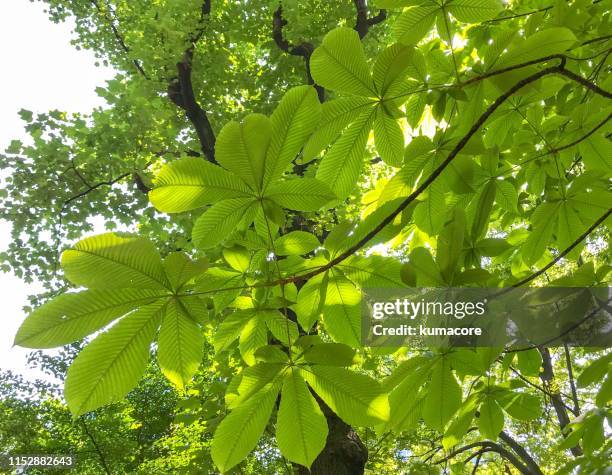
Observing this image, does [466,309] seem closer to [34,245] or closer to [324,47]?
[324,47]

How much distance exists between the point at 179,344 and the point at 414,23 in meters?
0.69

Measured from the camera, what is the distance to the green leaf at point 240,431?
23.8 inches

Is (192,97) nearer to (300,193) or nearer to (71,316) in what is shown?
(300,193)

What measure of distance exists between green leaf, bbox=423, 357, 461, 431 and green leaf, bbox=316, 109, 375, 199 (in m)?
0.39

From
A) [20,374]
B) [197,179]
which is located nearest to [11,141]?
[20,374]

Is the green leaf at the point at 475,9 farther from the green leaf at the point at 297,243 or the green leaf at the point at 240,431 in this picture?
the green leaf at the point at 240,431

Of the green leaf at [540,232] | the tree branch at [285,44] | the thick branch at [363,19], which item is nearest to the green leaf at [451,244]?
the green leaf at [540,232]

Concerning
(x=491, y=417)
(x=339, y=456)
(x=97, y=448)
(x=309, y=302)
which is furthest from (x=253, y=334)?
(x=97, y=448)

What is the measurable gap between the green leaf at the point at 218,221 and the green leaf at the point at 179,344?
149mm

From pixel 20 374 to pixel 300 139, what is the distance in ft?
25.9

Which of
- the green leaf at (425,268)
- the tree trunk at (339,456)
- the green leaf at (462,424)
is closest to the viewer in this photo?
the green leaf at (425,268)

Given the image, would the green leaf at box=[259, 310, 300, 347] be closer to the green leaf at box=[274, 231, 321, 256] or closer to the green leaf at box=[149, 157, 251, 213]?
the green leaf at box=[274, 231, 321, 256]

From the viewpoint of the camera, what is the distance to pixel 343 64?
2.32 feet

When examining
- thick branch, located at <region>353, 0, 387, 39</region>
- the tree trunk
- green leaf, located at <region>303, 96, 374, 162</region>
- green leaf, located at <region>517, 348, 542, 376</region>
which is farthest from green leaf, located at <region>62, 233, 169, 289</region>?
thick branch, located at <region>353, 0, 387, 39</region>
